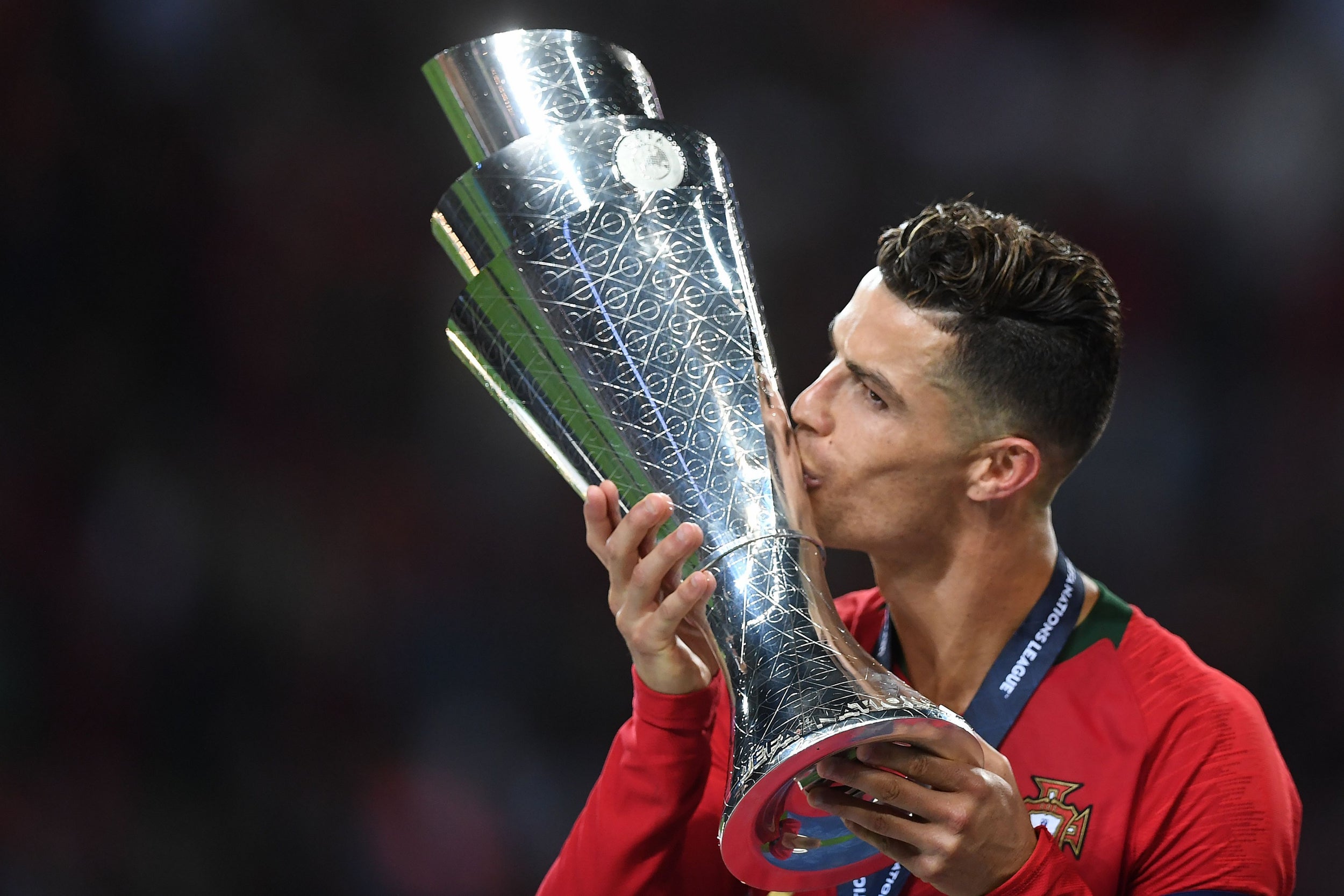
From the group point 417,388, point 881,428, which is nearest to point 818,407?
point 881,428

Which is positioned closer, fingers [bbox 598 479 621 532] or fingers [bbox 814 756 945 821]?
fingers [bbox 814 756 945 821]

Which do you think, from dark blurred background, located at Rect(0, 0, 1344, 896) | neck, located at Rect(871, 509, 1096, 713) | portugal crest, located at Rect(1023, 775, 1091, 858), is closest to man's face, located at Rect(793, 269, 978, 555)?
neck, located at Rect(871, 509, 1096, 713)

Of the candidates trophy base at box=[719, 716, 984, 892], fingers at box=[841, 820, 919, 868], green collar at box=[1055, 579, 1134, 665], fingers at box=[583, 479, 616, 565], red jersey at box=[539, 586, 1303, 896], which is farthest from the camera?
green collar at box=[1055, 579, 1134, 665]

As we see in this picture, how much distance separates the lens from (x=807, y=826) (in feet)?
4.31

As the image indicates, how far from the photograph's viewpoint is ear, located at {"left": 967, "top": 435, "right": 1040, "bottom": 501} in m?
1.73

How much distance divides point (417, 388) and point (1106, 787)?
94.5 inches

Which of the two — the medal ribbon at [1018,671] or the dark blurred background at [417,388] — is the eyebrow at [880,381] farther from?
the dark blurred background at [417,388]

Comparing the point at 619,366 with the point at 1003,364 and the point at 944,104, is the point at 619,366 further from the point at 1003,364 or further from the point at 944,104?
the point at 944,104

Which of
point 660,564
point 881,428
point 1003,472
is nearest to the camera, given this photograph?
point 660,564

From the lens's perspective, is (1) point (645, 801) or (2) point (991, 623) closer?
(1) point (645, 801)

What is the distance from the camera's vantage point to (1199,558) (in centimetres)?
352

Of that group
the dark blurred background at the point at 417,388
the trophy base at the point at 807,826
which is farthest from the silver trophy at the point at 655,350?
the dark blurred background at the point at 417,388

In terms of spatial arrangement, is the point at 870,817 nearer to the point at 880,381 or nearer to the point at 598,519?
the point at 598,519

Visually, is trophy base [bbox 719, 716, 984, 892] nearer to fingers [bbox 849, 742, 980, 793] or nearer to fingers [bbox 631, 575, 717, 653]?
fingers [bbox 849, 742, 980, 793]
